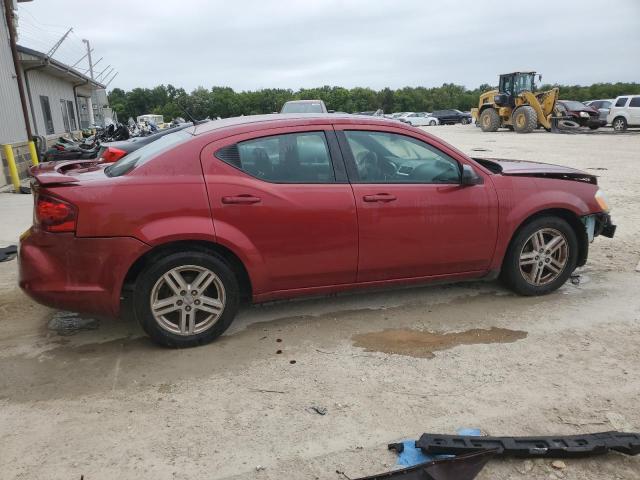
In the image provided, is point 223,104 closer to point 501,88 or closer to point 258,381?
point 501,88

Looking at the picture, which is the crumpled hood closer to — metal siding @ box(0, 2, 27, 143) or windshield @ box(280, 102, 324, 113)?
windshield @ box(280, 102, 324, 113)

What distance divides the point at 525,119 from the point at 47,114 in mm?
21295

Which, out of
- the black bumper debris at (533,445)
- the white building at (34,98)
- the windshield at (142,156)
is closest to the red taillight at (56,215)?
the windshield at (142,156)

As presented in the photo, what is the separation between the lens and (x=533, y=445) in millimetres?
2541

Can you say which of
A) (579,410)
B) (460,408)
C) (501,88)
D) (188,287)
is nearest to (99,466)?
(188,287)

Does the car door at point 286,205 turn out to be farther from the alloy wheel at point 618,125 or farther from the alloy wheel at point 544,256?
the alloy wheel at point 618,125

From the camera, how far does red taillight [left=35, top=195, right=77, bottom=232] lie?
130 inches

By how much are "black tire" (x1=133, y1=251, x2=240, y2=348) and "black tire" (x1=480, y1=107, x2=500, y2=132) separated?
27.5m

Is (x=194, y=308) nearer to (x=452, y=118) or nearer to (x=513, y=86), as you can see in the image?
(x=513, y=86)

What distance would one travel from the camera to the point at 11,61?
1370cm

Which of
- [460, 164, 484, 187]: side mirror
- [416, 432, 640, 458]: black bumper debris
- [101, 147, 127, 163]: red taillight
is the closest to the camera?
[416, 432, 640, 458]: black bumper debris

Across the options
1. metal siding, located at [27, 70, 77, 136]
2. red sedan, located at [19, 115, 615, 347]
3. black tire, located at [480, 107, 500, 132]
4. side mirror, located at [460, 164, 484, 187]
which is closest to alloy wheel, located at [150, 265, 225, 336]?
red sedan, located at [19, 115, 615, 347]

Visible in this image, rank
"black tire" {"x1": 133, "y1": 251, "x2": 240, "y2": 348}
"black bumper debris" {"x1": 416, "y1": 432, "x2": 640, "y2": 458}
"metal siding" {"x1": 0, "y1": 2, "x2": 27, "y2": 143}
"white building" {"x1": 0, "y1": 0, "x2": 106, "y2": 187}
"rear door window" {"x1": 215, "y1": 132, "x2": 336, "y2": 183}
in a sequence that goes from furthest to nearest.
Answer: "white building" {"x1": 0, "y1": 0, "x2": 106, "y2": 187}
"metal siding" {"x1": 0, "y1": 2, "x2": 27, "y2": 143}
"rear door window" {"x1": 215, "y1": 132, "x2": 336, "y2": 183}
"black tire" {"x1": 133, "y1": 251, "x2": 240, "y2": 348}
"black bumper debris" {"x1": 416, "y1": 432, "x2": 640, "y2": 458}

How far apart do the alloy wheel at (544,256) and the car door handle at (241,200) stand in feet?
7.80
